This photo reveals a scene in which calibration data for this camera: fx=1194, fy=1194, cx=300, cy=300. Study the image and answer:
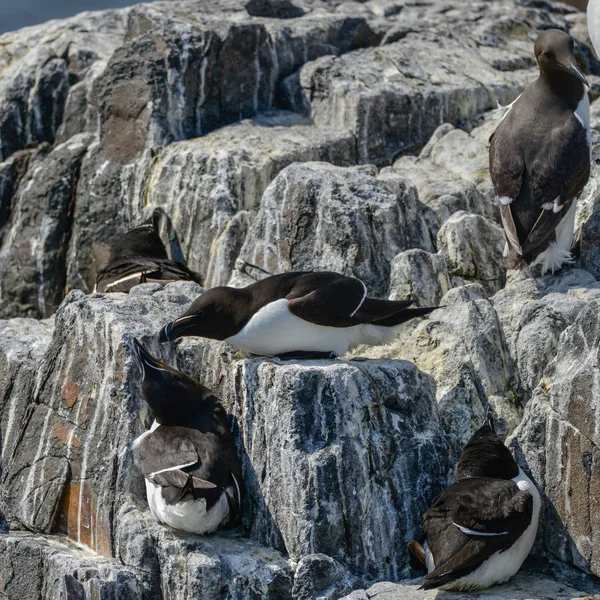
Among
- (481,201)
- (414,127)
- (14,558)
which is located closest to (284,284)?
(14,558)

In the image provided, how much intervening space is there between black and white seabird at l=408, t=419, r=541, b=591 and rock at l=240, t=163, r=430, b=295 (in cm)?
262

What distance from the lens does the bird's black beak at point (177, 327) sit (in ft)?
23.0

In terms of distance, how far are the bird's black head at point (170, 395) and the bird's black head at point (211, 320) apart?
0.19m

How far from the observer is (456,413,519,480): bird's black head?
21.1ft

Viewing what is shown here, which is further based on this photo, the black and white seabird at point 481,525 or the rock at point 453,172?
the rock at point 453,172

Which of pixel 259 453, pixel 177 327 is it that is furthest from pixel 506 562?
pixel 177 327

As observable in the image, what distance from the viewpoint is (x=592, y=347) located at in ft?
21.5

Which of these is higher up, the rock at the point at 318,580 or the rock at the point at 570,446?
the rock at the point at 570,446

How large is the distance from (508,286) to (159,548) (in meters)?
3.07

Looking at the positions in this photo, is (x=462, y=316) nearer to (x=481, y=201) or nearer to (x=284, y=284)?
(x=284, y=284)

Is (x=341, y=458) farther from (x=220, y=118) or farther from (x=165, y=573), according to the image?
(x=220, y=118)

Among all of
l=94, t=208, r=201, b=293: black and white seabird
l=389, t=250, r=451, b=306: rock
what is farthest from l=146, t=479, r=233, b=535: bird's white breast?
l=94, t=208, r=201, b=293: black and white seabird

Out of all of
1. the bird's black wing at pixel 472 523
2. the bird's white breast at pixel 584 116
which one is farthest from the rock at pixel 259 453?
the bird's white breast at pixel 584 116

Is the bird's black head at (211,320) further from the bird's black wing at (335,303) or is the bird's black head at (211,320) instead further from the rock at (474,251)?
the rock at (474,251)
